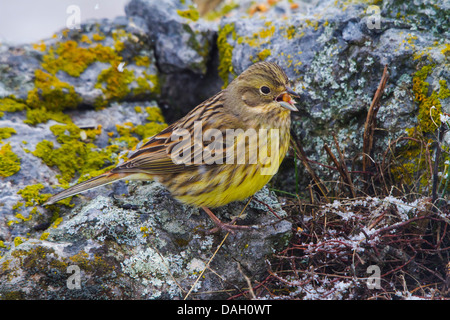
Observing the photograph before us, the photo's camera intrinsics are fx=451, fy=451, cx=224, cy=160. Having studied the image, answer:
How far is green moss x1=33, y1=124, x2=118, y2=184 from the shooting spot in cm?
368

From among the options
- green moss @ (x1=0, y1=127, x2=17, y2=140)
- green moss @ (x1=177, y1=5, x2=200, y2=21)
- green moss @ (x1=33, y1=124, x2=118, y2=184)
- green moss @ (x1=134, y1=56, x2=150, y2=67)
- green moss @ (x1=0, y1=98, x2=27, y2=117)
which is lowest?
green moss @ (x1=33, y1=124, x2=118, y2=184)

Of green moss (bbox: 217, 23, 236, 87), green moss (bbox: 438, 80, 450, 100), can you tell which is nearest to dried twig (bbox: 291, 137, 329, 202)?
green moss (bbox: 438, 80, 450, 100)

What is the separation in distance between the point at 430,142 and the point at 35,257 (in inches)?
109

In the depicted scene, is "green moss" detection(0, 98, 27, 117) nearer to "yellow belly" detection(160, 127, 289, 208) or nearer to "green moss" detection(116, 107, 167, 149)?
"green moss" detection(116, 107, 167, 149)

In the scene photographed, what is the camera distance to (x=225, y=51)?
453 centimetres

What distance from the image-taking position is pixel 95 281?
268 cm

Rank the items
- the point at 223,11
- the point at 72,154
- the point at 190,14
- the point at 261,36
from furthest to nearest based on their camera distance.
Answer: the point at 223,11 → the point at 190,14 → the point at 261,36 → the point at 72,154

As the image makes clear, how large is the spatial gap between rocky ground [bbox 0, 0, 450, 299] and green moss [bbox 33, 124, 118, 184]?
0.01 metres

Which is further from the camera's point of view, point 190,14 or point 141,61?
point 190,14

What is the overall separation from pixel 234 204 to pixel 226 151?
493mm

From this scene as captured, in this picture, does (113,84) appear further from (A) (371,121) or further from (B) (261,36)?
(A) (371,121)

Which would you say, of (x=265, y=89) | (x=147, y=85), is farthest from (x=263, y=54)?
(x=147, y=85)

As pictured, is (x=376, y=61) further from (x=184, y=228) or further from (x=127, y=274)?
(x=127, y=274)

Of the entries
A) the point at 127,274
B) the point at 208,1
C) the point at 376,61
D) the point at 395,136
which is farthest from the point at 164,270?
the point at 208,1
